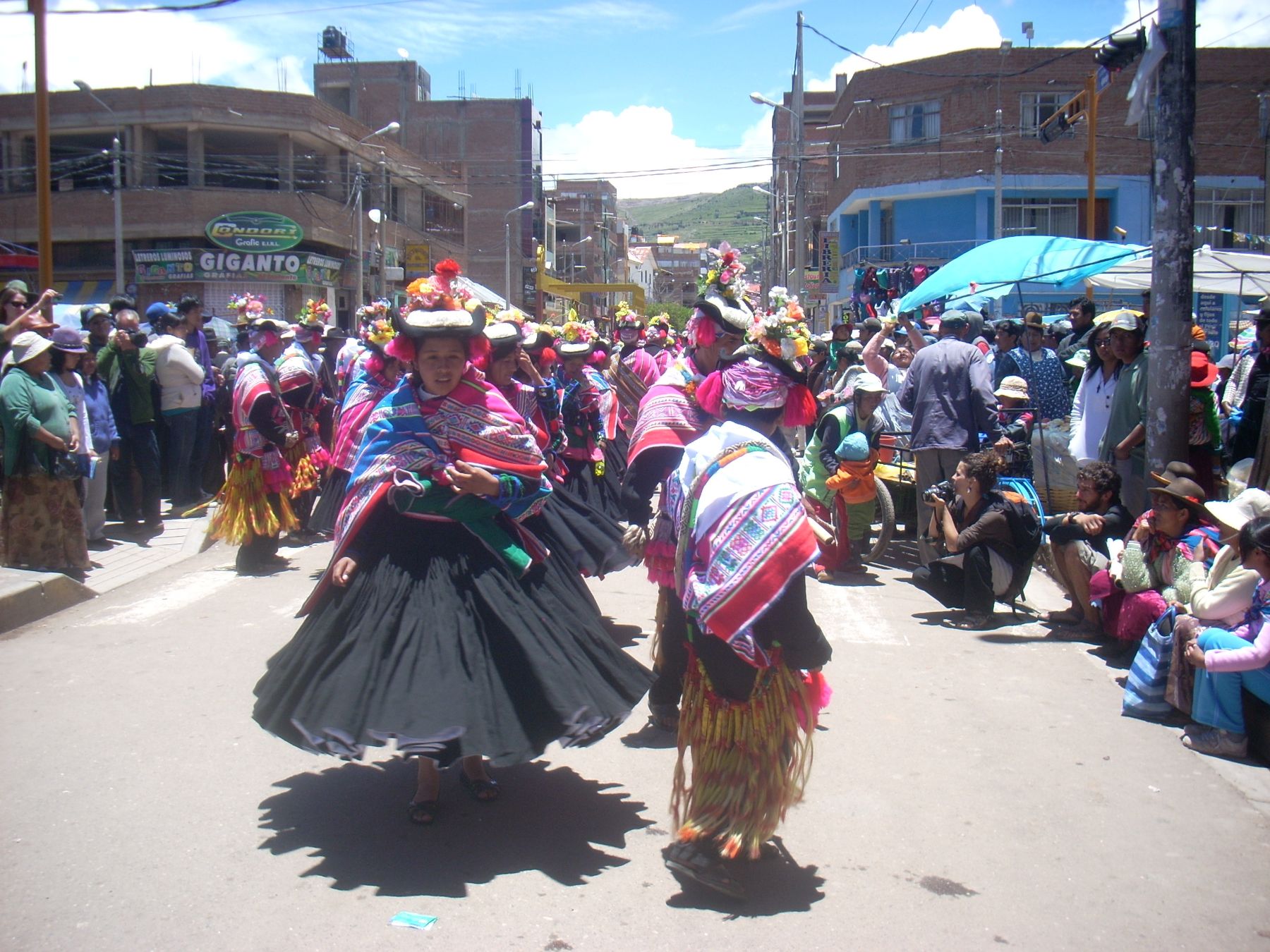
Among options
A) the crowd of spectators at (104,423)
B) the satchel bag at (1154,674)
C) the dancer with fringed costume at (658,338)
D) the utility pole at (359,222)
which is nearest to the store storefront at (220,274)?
the utility pole at (359,222)

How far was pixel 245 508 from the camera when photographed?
9133 mm

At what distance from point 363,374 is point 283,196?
32404 mm

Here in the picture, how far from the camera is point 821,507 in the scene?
9508 mm

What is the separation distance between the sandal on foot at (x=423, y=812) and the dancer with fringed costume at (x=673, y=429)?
1.26 m

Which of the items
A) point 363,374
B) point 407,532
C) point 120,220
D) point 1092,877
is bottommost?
point 1092,877

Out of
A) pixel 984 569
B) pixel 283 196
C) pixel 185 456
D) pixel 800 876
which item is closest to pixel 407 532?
pixel 800 876

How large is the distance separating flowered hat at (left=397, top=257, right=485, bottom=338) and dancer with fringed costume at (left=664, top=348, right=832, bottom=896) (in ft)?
3.73

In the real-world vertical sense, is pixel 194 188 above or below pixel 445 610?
above

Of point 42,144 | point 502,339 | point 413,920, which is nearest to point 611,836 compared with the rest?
point 413,920

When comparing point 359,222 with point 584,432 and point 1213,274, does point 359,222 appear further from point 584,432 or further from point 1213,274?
point 584,432

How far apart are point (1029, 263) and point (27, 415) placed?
8764 millimetres

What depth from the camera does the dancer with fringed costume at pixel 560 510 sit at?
5543mm

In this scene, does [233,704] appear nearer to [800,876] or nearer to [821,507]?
[800,876]

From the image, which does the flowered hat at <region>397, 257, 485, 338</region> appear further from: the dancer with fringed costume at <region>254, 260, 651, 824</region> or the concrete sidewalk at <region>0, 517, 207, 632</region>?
the concrete sidewalk at <region>0, 517, 207, 632</region>
